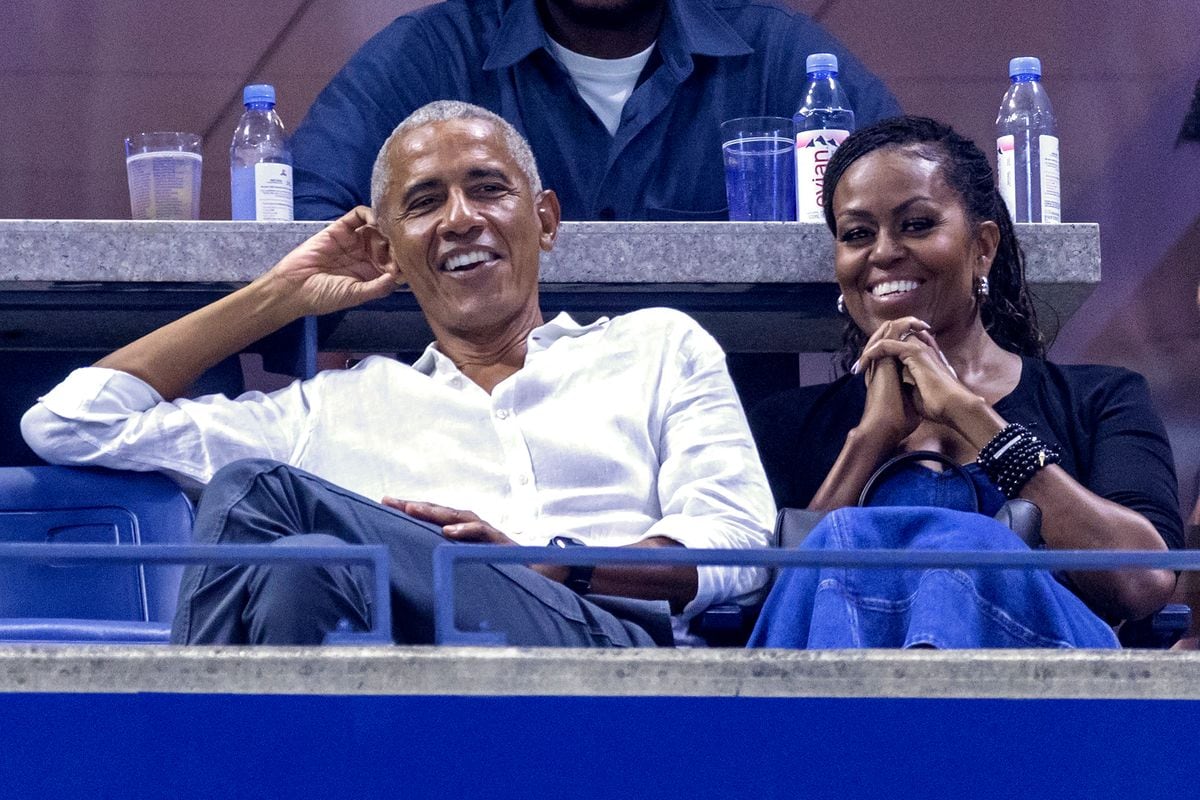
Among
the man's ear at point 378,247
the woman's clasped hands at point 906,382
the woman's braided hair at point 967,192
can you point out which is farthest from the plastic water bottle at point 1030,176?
the man's ear at point 378,247

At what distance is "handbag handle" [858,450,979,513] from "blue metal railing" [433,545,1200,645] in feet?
2.20

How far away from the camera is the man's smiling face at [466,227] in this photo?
7.46ft

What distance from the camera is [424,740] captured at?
4.24 ft

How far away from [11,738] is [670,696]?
0.44 metres

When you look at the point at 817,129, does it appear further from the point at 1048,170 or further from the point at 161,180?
the point at 161,180

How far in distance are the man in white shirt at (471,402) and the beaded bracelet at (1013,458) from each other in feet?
0.82

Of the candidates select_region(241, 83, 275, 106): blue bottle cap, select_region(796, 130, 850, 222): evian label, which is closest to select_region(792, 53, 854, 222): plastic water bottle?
select_region(796, 130, 850, 222): evian label

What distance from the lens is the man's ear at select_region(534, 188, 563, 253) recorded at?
231cm

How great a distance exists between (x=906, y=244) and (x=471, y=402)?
1.85 feet

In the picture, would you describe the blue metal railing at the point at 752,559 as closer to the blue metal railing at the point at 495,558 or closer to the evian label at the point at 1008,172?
the blue metal railing at the point at 495,558

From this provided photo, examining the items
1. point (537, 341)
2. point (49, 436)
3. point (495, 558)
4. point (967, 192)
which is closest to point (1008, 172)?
point (967, 192)

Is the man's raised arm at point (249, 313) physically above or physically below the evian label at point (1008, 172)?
below

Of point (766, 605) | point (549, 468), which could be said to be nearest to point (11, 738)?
point (766, 605)

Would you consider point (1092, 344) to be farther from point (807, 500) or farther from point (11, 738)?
point (11, 738)
